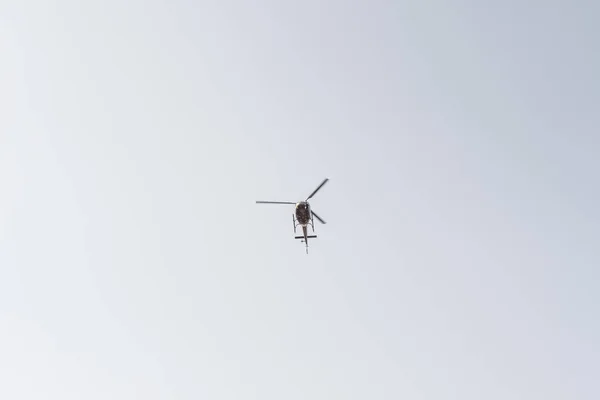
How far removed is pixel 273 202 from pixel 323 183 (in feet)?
18.6

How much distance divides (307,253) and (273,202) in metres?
6.78

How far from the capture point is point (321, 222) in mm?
83438

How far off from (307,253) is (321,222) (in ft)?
12.0

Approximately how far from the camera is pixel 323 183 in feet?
267

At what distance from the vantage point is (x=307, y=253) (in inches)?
Result: 3287

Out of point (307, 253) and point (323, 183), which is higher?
point (323, 183)

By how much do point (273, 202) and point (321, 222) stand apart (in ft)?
18.9

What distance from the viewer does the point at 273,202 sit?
269 ft
